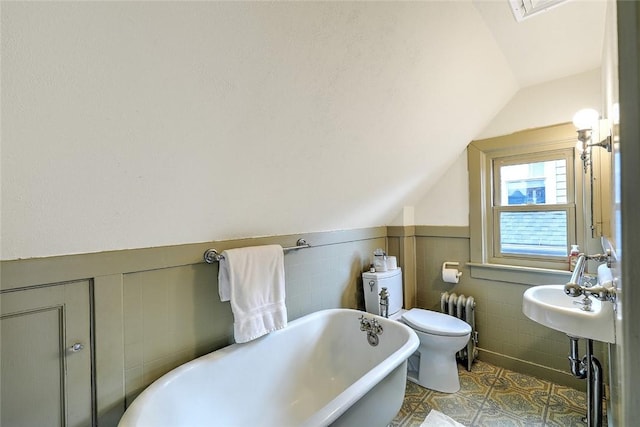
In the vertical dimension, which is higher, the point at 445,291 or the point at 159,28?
the point at 159,28

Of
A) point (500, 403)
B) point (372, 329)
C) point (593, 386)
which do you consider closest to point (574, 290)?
point (593, 386)

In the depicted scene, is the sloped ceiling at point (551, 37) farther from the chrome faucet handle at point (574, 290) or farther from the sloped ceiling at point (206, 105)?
the chrome faucet handle at point (574, 290)

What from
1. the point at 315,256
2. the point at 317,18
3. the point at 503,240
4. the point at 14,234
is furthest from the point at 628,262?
the point at 503,240

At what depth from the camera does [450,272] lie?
2.55 m

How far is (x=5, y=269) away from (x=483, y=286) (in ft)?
9.67

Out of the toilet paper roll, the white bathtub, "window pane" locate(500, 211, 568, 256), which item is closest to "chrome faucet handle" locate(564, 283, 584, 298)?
the white bathtub

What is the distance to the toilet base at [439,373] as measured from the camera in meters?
2.11

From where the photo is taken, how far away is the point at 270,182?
59.5 inches

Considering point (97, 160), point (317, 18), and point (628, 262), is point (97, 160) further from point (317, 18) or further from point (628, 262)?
point (628, 262)

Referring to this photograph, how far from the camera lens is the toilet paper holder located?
2539mm

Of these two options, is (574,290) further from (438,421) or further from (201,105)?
(201,105)

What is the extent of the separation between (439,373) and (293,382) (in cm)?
110

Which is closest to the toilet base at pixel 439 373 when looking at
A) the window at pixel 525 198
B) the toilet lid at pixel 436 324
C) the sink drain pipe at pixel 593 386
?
the toilet lid at pixel 436 324

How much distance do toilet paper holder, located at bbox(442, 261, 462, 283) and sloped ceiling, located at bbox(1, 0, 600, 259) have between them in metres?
1.34
